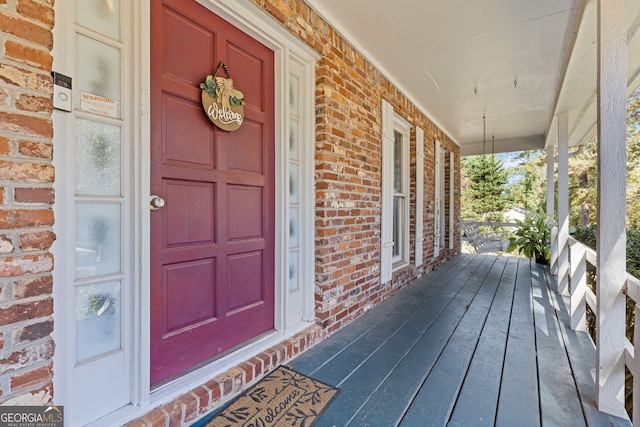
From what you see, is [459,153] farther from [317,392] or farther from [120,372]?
[120,372]

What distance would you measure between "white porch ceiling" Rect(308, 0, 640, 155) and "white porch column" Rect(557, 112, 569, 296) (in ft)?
0.99

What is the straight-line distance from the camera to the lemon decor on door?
1515mm

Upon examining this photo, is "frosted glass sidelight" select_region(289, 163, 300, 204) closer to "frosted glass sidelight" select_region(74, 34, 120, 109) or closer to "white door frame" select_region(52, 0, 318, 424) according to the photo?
"white door frame" select_region(52, 0, 318, 424)

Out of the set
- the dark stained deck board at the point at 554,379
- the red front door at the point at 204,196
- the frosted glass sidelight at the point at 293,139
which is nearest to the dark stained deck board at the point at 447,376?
the dark stained deck board at the point at 554,379

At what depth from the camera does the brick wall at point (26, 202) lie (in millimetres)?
897

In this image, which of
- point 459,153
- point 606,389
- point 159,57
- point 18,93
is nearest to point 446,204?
point 459,153

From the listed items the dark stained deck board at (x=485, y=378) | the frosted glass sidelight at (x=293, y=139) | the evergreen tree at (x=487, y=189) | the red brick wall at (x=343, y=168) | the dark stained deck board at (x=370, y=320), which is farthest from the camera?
the evergreen tree at (x=487, y=189)

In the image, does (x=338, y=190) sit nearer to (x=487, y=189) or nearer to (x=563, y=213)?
(x=563, y=213)

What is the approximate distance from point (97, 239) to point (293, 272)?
1.25 metres

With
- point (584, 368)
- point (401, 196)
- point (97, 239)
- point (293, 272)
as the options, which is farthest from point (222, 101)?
point (401, 196)

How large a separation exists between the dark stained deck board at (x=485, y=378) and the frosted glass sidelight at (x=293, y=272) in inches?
46.9

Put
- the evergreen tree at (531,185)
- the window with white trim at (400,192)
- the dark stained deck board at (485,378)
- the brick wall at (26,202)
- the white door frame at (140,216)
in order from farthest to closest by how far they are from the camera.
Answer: the evergreen tree at (531,185)
the window with white trim at (400,192)
the dark stained deck board at (485,378)
the white door frame at (140,216)
the brick wall at (26,202)

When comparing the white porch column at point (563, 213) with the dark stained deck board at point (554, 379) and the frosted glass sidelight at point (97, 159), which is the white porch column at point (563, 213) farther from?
the frosted glass sidelight at point (97, 159)

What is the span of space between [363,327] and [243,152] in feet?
5.71
